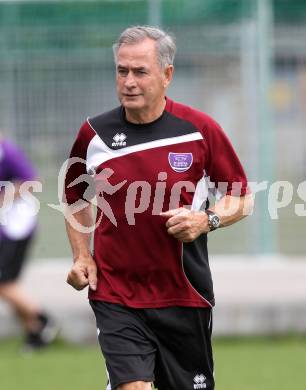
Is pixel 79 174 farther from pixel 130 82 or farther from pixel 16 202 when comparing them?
pixel 16 202

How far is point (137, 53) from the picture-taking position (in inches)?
237

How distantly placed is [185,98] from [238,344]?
2671 mm

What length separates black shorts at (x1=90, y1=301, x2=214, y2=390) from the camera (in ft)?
19.7

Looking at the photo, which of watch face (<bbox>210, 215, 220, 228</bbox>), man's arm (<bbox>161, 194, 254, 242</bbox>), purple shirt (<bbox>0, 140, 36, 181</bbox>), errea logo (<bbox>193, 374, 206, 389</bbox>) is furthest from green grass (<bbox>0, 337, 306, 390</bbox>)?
watch face (<bbox>210, 215, 220, 228</bbox>)

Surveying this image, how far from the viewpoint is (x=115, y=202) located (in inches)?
240

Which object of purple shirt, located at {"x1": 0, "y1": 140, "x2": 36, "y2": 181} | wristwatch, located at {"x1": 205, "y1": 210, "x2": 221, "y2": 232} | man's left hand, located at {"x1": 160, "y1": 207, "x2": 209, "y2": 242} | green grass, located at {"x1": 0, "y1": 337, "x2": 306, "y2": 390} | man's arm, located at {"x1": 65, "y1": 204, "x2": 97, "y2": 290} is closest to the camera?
man's left hand, located at {"x1": 160, "y1": 207, "x2": 209, "y2": 242}

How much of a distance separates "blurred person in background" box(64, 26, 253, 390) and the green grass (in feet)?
9.17

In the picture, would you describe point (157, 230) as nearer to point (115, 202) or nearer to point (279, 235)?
point (115, 202)

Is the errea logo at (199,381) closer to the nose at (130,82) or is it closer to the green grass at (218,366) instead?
the nose at (130,82)

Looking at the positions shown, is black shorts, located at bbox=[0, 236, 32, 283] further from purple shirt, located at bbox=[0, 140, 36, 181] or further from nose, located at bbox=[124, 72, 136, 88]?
nose, located at bbox=[124, 72, 136, 88]

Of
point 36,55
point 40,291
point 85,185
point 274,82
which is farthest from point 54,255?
point 85,185

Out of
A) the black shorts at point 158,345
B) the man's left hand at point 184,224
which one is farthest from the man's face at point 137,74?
the black shorts at point 158,345

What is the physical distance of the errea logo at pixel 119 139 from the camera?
20.1 feet

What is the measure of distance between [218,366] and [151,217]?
13.3ft
